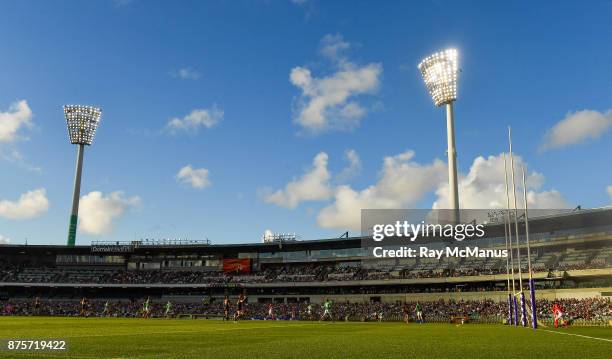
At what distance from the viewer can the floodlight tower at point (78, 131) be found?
9219 centimetres

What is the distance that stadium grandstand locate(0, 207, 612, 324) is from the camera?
181ft

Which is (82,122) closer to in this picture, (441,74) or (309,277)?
(309,277)

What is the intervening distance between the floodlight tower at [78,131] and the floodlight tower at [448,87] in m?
62.5

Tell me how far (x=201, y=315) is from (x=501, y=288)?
39.1 meters

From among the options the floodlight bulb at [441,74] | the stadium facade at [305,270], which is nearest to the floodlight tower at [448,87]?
the floodlight bulb at [441,74]

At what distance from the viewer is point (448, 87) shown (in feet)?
248

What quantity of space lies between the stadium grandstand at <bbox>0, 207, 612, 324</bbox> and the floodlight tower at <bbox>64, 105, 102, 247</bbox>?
267 inches

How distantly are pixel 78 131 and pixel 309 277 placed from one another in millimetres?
54524

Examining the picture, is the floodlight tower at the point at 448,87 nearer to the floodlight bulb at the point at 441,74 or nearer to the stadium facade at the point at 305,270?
the floodlight bulb at the point at 441,74

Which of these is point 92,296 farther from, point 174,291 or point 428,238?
point 428,238

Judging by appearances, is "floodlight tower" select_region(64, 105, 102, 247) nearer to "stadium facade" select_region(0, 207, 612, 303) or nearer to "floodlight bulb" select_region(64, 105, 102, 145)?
"floodlight bulb" select_region(64, 105, 102, 145)

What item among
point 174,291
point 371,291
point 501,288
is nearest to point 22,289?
point 174,291

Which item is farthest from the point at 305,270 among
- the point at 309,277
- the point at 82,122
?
the point at 82,122

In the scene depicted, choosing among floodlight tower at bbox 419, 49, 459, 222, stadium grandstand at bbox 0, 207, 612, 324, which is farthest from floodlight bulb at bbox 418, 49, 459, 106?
stadium grandstand at bbox 0, 207, 612, 324
